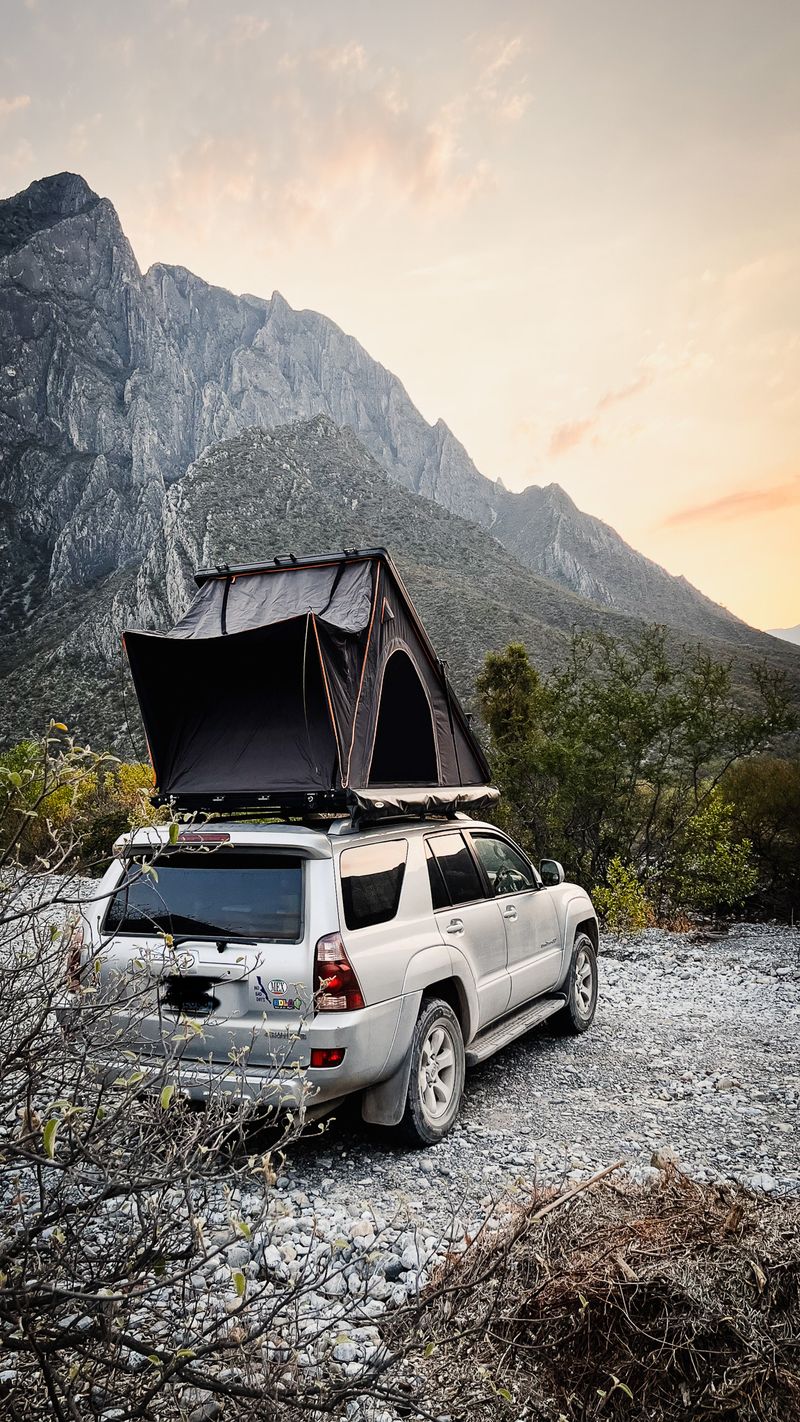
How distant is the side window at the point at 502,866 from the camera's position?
18.9 ft

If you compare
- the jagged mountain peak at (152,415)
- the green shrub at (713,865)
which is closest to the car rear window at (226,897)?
the green shrub at (713,865)

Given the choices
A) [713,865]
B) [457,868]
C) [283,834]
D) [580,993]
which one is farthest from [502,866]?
[713,865]

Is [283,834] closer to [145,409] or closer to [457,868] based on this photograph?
[457,868]

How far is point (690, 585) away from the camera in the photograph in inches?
4500

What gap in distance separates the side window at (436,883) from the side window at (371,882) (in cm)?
31

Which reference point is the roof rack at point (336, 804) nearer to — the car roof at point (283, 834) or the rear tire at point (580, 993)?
the car roof at point (283, 834)

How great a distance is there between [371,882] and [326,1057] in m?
0.92

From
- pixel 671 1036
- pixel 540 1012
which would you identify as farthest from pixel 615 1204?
pixel 671 1036

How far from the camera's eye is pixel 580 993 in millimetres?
6828

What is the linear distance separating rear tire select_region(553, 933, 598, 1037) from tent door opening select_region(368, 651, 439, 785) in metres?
1.95

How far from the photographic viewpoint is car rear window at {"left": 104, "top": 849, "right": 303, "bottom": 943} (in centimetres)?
400

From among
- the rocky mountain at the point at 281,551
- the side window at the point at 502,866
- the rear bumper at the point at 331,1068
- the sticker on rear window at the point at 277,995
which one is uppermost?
the rocky mountain at the point at 281,551

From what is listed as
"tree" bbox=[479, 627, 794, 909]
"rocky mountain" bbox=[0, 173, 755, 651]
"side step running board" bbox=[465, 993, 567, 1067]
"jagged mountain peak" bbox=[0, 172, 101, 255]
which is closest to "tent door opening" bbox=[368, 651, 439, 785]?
"side step running board" bbox=[465, 993, 567, 1067]

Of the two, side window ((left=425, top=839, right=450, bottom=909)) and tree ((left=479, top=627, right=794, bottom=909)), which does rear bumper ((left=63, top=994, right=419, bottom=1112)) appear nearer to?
side window ((left=425, top=839, right=450, bottom=909))
